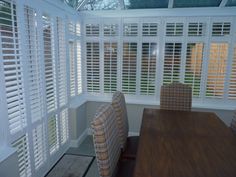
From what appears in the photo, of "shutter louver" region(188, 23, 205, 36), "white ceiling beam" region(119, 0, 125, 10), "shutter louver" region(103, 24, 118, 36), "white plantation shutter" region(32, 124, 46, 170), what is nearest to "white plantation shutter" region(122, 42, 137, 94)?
"shutter louver" region(103, 24, 118, 36)

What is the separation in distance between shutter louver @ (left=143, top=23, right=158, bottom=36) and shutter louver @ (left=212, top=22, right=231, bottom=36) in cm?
89

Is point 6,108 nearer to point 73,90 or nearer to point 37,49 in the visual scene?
point 37,49

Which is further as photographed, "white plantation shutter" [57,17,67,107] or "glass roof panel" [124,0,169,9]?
"glass roof panel" [124,0,169,9]

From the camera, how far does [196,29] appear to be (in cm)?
312

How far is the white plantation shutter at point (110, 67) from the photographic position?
11.1 ft

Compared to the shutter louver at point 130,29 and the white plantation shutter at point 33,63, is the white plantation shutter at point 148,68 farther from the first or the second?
the white plantation shutter at point 33,63

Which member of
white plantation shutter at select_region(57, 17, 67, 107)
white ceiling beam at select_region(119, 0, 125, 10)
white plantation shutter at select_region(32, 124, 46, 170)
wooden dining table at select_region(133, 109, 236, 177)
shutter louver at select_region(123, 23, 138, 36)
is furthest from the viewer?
shutter louver at select_region(123, 23, 138, 36)

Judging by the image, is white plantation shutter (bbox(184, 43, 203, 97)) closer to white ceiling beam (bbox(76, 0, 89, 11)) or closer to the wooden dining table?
the wooden dining table

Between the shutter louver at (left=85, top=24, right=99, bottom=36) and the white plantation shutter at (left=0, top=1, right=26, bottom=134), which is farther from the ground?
the shutter louver at (left=85, top=24, right=99, bottom=36)

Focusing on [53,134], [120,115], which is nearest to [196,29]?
[120,115]

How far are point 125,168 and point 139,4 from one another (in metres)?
2.48

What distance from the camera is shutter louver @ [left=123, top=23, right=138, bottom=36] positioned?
10.8ft

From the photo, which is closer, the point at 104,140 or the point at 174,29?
the point at 104,140

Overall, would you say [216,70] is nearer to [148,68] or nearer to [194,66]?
[194,66]
